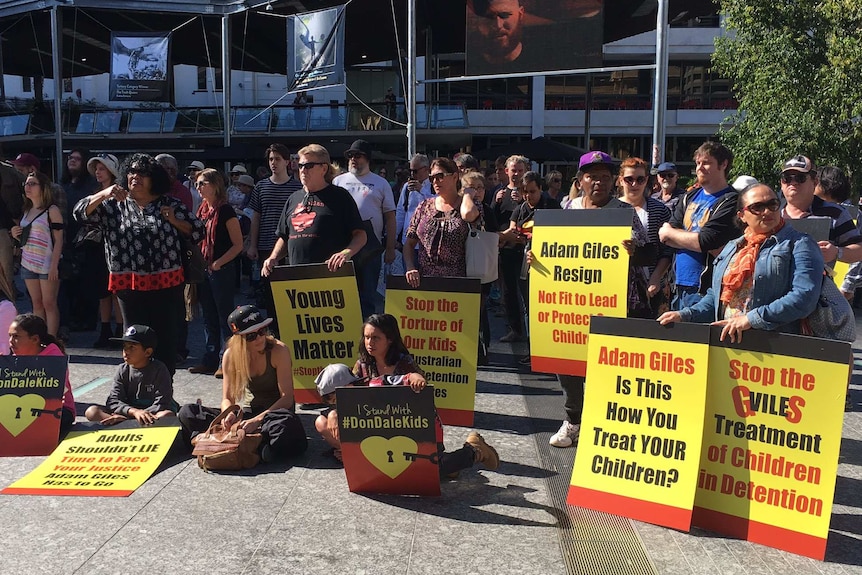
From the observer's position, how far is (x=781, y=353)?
342cm

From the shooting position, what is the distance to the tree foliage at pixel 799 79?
11.7 m

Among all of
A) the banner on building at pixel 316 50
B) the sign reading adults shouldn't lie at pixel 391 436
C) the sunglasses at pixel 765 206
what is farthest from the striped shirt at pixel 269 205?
the banner on building at pixel 316 50

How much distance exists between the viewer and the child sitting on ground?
14.2ft

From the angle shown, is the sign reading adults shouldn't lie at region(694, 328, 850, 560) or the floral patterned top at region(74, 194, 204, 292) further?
the floral patterned top at region(74, 194, 204, 292)

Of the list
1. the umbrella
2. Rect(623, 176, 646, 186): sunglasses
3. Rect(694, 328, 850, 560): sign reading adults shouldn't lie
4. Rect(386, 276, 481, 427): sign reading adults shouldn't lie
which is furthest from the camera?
the umbrella

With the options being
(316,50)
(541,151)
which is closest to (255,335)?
(316,50)

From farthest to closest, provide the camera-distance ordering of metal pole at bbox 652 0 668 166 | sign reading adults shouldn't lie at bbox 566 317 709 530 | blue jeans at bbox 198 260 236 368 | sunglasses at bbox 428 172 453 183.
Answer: metal pole at bbox 652 0 668 166 → blue jeans at bbox 198 260 236 368 → sunglasses at bbox 428 172 453 183 → sign reading adults shouldn't lie at bbox 566 317 709 530

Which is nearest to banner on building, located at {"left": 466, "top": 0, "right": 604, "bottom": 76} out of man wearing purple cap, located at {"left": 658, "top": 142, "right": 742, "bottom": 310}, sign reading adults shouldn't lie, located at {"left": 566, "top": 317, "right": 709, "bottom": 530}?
man wearing purple cap, located at {"left": 658, "top": 142, "right": 742, "bottom": 310}

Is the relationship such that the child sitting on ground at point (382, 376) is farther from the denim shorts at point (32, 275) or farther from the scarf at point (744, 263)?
the denim shorts at point (32, 275)

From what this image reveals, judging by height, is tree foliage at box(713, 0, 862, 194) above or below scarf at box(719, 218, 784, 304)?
above

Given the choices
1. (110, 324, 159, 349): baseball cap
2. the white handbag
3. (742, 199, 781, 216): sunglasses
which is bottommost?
(110, 324, 159, 349): baseball cap

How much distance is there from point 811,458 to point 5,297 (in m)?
6.86

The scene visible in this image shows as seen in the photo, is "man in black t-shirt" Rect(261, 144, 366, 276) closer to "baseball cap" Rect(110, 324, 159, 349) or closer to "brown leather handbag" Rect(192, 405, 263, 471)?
"baseball cap" Rect(110, 324, 159, 349)

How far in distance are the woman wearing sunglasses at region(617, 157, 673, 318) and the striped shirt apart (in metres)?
3.22
